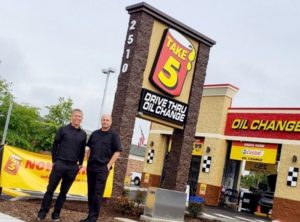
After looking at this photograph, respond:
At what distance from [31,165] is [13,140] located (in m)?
25.4

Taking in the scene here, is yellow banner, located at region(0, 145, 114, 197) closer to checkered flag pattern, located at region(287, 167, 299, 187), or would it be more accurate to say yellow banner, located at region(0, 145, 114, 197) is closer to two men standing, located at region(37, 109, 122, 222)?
two men standing, located at region(37, 109, 122, 222)

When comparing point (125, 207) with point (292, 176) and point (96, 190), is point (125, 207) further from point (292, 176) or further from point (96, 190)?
point (292, 176)

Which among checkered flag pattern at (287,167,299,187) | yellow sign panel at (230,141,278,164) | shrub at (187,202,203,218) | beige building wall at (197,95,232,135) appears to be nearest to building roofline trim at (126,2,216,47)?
shrub at (187,202,203,218)

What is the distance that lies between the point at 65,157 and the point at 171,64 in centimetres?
729

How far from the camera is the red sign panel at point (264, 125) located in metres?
21.4

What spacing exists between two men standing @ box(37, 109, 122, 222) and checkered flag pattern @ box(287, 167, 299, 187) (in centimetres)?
1520

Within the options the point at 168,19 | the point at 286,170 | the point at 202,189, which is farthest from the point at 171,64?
the point at 202,189

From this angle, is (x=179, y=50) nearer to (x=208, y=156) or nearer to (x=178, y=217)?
(x=178, y=217)

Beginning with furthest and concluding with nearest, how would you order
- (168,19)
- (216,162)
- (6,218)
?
(216,162) < (168,19) < (6,218)

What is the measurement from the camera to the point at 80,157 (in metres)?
7.55

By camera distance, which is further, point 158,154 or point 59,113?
point 59,113

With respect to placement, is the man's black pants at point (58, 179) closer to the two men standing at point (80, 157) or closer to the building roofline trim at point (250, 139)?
the two men standing at point (80, 157)

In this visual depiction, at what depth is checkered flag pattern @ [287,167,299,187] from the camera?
2075cm

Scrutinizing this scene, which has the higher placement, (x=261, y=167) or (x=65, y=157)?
(x=261, y=167)
